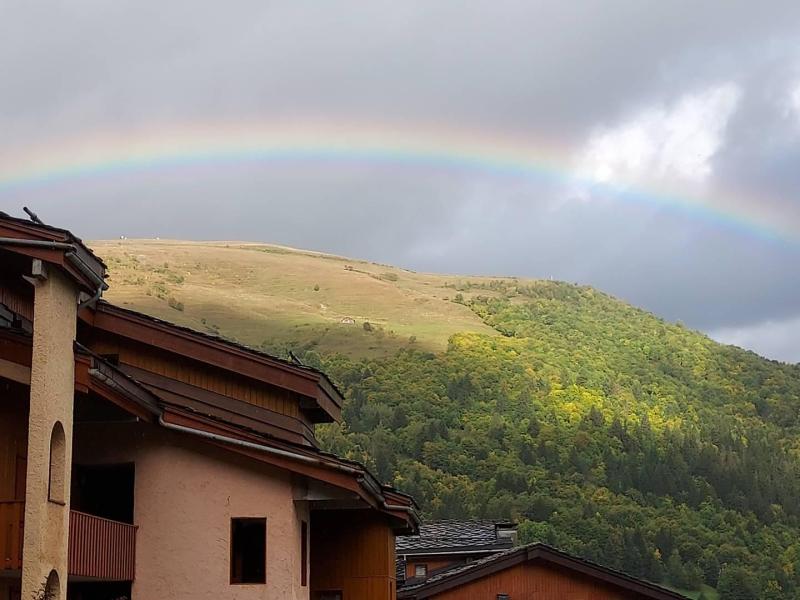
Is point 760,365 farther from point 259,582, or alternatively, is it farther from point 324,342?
point 259,582

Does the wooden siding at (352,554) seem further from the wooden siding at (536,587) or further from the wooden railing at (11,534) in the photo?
the wooden siding at (536,587)

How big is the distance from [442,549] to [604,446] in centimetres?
8606

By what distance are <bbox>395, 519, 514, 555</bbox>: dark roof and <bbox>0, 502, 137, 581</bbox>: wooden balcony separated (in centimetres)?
2332

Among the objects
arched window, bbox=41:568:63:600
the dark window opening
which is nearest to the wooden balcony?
arched window, bbox=41:568:63:600

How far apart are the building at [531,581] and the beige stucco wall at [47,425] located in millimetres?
21388

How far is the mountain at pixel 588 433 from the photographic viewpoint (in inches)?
4225

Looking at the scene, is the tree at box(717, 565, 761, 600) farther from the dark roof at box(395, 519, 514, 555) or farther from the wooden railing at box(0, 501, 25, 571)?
the wooden railing at box(0, 501, 25, 571)

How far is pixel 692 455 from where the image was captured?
444 ft

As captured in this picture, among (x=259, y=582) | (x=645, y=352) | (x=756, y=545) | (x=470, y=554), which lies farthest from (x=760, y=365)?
(x=259, y=582)

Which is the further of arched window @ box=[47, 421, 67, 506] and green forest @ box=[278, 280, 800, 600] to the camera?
green forest @ box=[278, 280, 800, 600]

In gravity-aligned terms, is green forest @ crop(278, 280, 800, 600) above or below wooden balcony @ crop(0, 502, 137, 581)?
above

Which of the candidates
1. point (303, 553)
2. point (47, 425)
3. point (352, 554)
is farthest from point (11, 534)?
point (352, 554)

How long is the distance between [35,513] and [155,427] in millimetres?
5145

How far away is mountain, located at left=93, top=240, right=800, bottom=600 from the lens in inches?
4225
